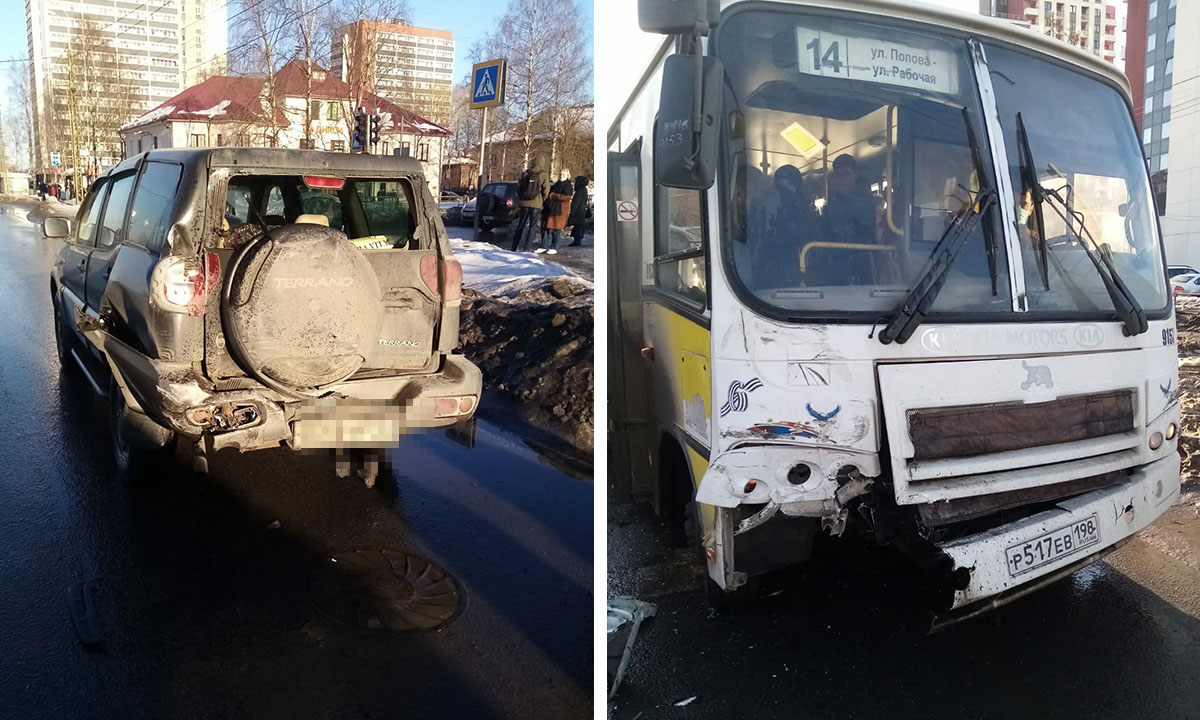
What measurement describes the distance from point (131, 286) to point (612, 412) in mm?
2819

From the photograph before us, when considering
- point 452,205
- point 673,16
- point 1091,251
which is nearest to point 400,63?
point 452,205

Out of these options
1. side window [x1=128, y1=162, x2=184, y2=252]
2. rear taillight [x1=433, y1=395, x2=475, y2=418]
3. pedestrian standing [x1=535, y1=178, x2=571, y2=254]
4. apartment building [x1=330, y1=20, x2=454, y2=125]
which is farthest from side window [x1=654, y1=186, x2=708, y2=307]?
apartment building [x1=330, y1=20, x2=454, y2=125]

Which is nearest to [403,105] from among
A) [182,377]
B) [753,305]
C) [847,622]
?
[182,377]

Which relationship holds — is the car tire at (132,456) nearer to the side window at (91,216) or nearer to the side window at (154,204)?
the side window at (154,204)

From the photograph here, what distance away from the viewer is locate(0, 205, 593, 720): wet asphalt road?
2.22 m

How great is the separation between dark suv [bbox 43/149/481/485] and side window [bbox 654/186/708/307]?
141cm

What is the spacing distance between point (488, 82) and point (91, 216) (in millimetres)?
3086

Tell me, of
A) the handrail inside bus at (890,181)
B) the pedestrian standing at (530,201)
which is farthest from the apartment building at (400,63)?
the handrail inside bus at (890,181)

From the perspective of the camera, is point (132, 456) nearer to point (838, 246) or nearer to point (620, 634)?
point (620, 634)

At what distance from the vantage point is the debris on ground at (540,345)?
5.03 m

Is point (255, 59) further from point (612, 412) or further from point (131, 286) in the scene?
point (612, 412)

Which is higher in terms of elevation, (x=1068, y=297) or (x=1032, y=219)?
(x=1032, y=219)

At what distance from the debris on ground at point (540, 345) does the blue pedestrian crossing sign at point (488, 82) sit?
173 cm

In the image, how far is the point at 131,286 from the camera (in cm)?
359
